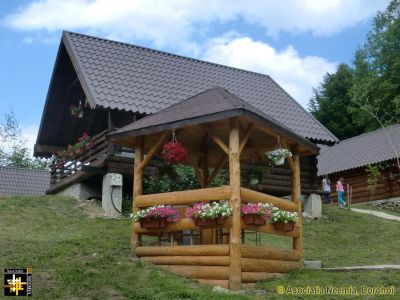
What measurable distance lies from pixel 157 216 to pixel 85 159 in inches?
322

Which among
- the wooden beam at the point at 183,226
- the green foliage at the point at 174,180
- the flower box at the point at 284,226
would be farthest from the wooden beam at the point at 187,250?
the green foliage at the point at 174,180

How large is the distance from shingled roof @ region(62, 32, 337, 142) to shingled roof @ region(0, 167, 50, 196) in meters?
11.5

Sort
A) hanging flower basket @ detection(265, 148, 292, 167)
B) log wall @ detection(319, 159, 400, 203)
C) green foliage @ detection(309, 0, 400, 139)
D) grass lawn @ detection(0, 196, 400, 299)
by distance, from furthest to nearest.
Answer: green foliage @ detection(309, 0, 400, 139), log wall @ detection(319, 159, 400, 203), hanging flower basket @ detection(265, 148, 292, 167), grass lawn @ detection(0, 196, 400, 299)

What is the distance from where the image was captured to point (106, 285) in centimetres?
895

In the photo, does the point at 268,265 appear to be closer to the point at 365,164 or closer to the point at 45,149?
the point at 45,149

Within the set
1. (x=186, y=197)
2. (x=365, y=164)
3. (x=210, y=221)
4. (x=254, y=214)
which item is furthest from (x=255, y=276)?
(x=365, y=164)

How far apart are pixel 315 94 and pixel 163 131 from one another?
34.8 m

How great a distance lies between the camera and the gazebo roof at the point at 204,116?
1001cm

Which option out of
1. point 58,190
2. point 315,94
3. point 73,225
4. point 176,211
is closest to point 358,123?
point 315,94

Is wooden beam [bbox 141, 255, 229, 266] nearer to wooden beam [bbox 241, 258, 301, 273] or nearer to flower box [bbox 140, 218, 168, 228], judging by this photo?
wooden beam [bbox 241, 258, 301, 273]

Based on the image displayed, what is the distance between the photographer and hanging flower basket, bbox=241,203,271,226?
966 cm

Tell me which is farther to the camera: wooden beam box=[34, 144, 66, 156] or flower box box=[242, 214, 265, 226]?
wooden beam box=[34, 144, 66, 156]

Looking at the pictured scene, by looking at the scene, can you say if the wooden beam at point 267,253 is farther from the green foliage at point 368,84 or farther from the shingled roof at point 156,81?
the green foliage at point 368,84

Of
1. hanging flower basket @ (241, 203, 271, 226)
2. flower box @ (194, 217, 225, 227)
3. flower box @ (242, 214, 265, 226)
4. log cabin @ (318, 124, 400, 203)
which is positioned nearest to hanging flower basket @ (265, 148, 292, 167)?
hanging flower basket @ (241, 203, 271, 226)
